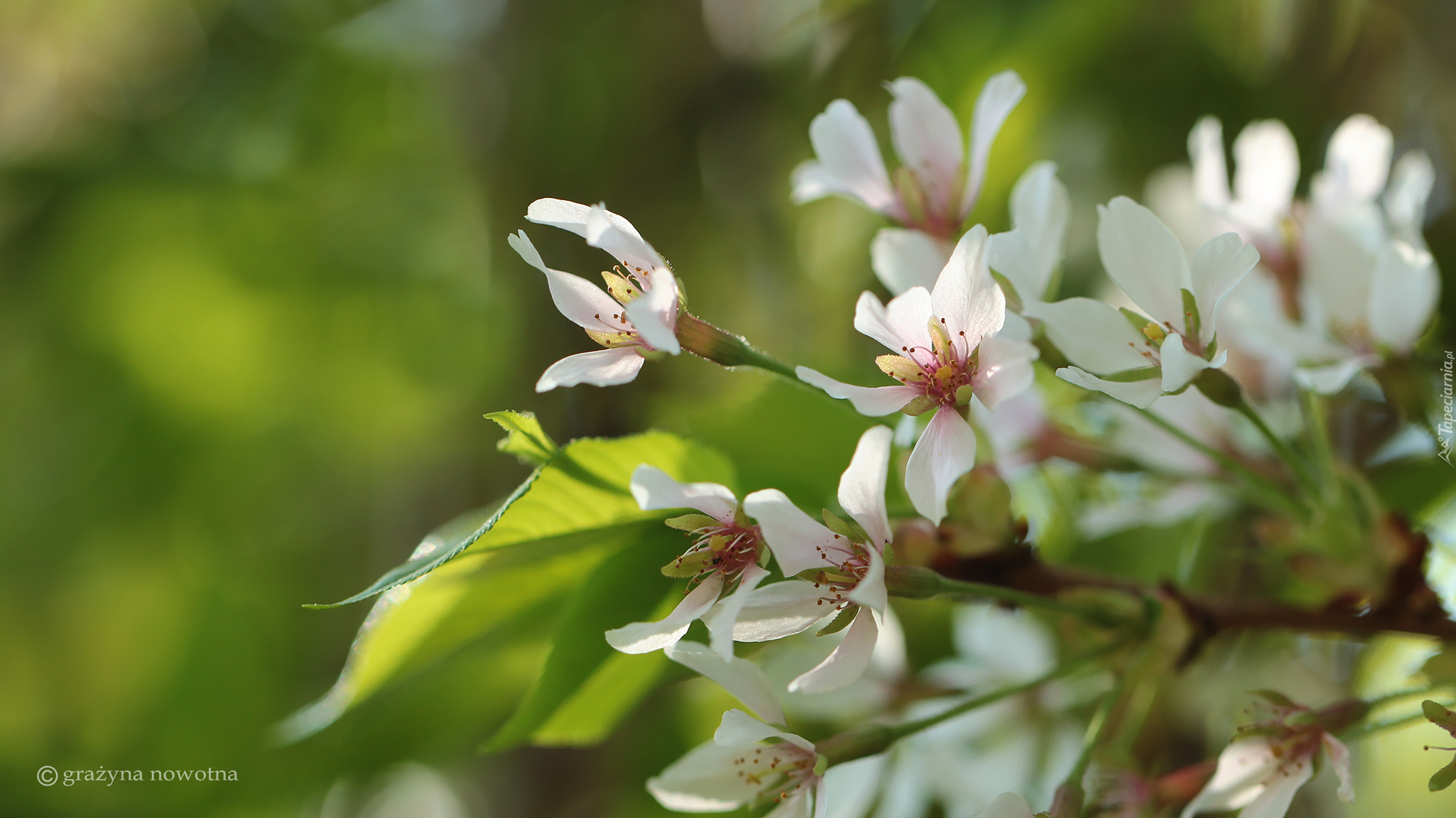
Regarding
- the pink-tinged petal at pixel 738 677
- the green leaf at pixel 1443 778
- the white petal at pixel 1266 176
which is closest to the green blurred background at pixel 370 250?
the white petal at pixel 1266 176

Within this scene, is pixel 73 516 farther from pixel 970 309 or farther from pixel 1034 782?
pixel 970 309

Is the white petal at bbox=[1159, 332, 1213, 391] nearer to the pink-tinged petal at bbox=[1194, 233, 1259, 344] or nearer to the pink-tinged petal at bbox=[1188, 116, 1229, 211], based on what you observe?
the pink-tinged petal at bbox=[1194, 233, 1259, 344]

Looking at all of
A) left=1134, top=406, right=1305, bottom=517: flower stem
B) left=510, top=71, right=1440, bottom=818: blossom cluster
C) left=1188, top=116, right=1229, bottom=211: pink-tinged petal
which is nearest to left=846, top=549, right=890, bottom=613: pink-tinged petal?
left=510, top=71, right=1440, bottom=818: blossom cluster

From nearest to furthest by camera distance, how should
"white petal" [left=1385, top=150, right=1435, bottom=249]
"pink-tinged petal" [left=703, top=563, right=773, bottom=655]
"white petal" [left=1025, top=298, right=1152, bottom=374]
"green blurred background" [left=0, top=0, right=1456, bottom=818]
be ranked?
"pink-tinged petal" [left=703, top=563, right=773, bottom=655] < "white petal" [left=1025, top=298, right=1152, bottom=374] < "white petal" [left=1385, top=150, right=1435, bottom=249] < "green blurred background" [left=0, top=0, right=1456, bottom=818]

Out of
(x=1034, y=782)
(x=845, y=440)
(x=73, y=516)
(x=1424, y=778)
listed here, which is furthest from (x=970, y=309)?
(x=73, y=516)

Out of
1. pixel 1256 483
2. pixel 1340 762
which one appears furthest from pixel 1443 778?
pixel 1256 483

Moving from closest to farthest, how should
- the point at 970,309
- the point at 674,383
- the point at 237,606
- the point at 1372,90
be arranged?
the point at 970,309 < the point at 1372,90 < the point at 237,606 < the point at 674,383
